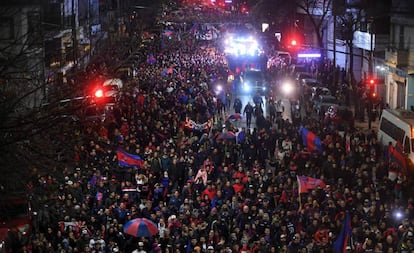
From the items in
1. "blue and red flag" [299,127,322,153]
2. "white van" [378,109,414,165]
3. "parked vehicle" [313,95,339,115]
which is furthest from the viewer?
"parked vehicle" [313,95,339,115]

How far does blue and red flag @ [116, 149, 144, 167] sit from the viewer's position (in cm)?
2445

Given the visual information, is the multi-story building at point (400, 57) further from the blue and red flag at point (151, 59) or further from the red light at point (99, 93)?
the red light at point (99, 93)

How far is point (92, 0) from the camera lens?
203ft

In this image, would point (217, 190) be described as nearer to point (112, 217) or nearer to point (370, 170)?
point (112, 217)

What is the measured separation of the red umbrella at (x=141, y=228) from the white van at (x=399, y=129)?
10300mm

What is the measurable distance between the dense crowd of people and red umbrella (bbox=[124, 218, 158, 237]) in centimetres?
30

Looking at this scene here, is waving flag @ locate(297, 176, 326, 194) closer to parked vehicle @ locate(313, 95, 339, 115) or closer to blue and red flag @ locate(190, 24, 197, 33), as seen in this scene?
parked vehicle @ locate(313, 95, 339, 115)

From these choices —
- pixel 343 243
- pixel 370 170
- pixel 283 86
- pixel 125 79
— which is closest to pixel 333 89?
pixel 283 86

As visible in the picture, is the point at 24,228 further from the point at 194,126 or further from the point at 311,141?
the point at 194,126

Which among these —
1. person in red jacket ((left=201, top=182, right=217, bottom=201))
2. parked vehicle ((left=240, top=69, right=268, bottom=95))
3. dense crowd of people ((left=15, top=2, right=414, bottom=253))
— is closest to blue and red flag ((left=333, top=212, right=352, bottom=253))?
dense crowd of people ((left=15, top=2, right=414, bottom=253))

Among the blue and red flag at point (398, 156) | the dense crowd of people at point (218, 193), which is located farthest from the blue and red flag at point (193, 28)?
the blue and red flag at point (398, 156)

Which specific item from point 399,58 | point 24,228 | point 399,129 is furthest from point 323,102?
point 24,228

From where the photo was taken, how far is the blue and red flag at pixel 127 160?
2445 centimetres

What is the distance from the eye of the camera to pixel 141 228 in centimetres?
1880
